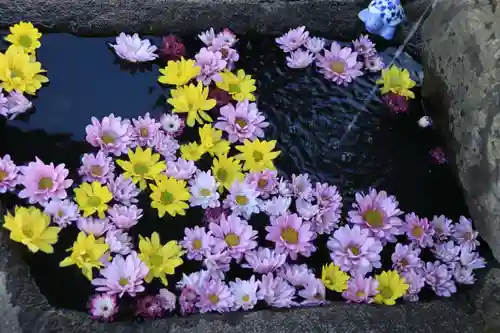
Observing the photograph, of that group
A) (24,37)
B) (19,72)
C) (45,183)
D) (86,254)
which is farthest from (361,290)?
(24,37)

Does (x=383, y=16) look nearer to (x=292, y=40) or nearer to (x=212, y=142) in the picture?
(x=292, y=40)

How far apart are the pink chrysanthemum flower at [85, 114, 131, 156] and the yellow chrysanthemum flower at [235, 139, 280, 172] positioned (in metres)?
0.37

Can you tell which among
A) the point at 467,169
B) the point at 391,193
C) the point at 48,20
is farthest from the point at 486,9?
the point at 48,20

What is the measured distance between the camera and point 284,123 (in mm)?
2592

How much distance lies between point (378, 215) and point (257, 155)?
0.45 metres

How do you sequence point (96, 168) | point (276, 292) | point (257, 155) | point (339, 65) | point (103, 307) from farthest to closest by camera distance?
point (339, 65) → point (257, 155) → point (96, 168) → point (276, 292) → point (103, 307)

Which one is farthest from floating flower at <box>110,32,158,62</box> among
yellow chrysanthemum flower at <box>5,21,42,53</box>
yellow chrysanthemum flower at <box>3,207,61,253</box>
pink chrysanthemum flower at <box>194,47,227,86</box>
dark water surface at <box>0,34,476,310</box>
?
yellow chrysanthemum flower at <box>3,207,61,253</box>

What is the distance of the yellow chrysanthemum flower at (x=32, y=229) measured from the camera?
2.03 metres

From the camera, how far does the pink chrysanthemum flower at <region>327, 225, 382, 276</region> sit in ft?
7.21

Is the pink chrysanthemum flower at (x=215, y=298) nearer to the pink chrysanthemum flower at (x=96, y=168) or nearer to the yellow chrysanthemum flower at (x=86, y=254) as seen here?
the yellow chrysanthemum flower at (x=86, y=254)

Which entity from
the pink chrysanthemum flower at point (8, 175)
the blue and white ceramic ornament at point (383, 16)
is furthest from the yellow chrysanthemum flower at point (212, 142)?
the blue and white ceramic ornament at point (383, 16)

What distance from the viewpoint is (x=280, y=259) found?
2.15m

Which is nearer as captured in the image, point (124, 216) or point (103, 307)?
point (103, 307)

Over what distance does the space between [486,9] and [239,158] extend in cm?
94
